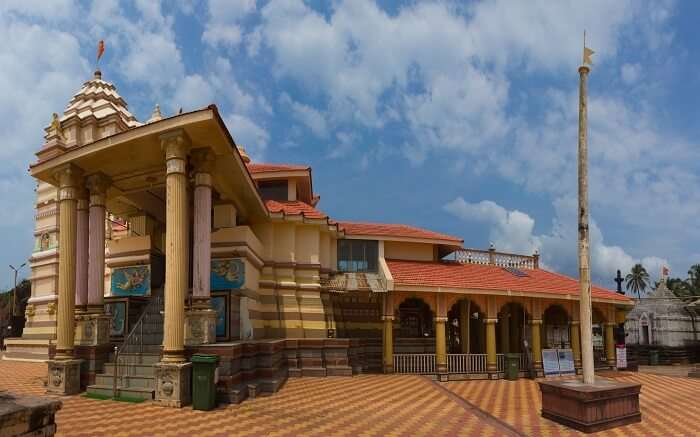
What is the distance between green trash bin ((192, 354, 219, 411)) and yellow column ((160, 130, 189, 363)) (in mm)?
A: 697

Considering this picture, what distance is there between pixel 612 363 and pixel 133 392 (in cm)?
1994

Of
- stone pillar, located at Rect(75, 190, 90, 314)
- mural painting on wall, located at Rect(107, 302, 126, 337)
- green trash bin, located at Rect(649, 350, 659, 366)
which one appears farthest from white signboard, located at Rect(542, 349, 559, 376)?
green trash bin, located at Rect(649, 350, 659, 366)

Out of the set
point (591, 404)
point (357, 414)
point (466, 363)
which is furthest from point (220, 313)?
point (466, 363)

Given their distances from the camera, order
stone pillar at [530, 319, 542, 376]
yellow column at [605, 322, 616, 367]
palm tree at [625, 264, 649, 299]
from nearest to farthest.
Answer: stone pillar at [530, 319, 542, 376] < yellow column at [605, 322, 616, 367] < palm tree at [625, 264, 649, 299]

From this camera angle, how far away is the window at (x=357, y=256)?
68.6ft

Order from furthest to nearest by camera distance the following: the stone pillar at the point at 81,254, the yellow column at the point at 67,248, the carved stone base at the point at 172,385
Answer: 1. the stone pillar at the point at 81,254
2. the yellow column at the point at 67,248
3. the carved stone base at the point at 172,385

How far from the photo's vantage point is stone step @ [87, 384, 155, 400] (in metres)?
10.9

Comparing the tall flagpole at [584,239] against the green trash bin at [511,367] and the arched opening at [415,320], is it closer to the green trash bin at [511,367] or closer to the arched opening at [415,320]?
the green trash bin at [511,367]

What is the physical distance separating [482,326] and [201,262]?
1403 centimetres

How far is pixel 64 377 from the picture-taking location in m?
12.0

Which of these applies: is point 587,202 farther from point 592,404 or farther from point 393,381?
point 393,381

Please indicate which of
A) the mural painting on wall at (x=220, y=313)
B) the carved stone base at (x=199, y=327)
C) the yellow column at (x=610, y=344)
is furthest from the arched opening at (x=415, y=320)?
the carved stone base at (x=199, y=327)

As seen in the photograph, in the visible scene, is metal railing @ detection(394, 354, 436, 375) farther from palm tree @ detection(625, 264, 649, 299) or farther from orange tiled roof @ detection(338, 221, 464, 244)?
palm tree @ detection(625, 264, 649, 299)

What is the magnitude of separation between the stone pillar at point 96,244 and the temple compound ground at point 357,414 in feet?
8.14
